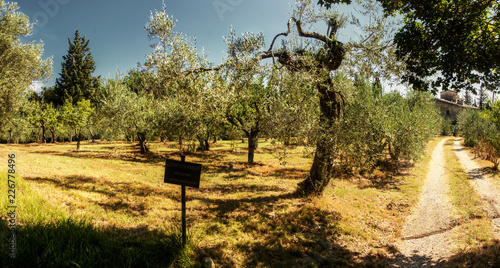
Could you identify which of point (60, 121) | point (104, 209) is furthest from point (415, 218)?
point (60, 121)

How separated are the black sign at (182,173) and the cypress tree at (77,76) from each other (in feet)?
203

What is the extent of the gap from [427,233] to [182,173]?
34.8ft

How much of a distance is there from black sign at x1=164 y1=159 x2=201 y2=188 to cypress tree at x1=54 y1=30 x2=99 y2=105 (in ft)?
203

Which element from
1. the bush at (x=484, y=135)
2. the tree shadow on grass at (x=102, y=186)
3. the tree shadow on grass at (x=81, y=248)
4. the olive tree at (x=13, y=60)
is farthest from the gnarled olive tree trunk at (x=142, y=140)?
the bush at (x=484, y=135)

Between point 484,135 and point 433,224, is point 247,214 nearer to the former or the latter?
point 433,224

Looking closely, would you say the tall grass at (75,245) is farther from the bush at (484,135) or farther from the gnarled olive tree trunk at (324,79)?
the bush at (484,135)

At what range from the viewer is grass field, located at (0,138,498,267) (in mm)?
5480

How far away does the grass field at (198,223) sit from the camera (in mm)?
5480

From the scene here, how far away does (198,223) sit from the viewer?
889 cm

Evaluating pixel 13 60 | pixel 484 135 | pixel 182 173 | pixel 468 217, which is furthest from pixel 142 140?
pixel 484 135

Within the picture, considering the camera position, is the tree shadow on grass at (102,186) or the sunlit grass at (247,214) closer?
the sunlit grass at (247,214)

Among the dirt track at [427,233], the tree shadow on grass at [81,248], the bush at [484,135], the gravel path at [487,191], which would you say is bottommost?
the dirt track at [427,233]

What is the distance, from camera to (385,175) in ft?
73.1

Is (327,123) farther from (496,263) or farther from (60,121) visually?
(60,121)
